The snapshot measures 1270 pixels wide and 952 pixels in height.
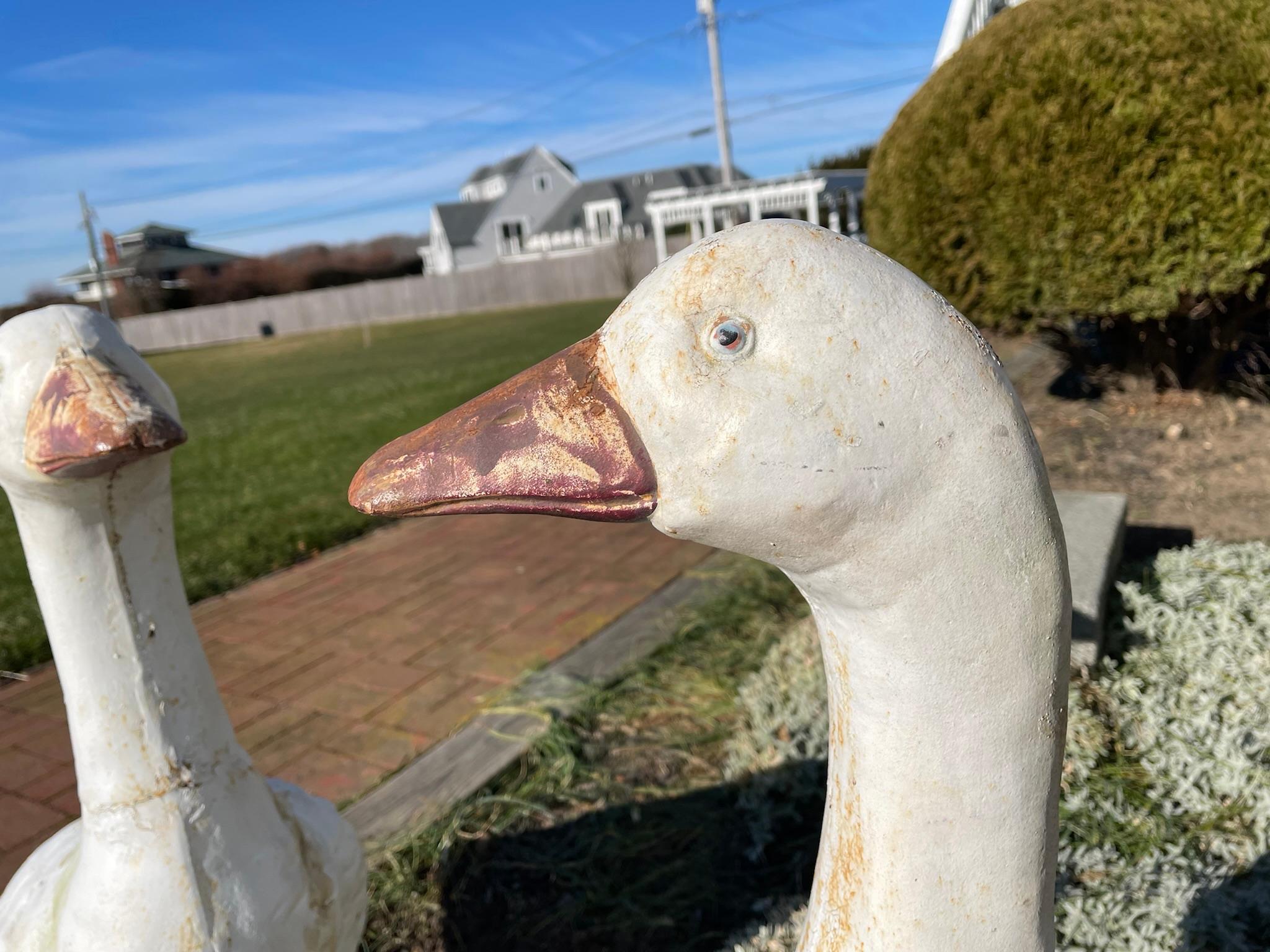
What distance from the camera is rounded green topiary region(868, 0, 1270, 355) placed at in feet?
12.9

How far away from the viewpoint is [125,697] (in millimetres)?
1527

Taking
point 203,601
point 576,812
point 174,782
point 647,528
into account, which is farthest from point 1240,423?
point 203,601

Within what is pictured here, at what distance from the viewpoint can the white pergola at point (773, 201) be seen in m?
17.3

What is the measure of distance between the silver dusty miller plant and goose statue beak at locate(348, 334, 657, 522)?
56.7 inches

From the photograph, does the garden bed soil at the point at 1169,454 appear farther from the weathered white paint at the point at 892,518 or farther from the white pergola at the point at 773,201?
the white pergola at the point at 773,201

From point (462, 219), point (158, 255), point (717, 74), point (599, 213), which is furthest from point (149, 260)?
point (717, 74)

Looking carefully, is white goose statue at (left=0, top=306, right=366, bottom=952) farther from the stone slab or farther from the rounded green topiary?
the rounded green topiary

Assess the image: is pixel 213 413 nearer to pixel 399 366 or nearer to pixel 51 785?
pixel 399 366

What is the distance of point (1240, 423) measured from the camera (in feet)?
16.2

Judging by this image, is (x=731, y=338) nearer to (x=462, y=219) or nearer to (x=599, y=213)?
(x=599, y=213)

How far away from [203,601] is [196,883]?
381cm

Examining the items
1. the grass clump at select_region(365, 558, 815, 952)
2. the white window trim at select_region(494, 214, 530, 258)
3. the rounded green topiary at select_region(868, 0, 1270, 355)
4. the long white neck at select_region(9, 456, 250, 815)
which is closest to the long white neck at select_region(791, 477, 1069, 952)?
the long white neck at select_region(9, 456, 250, 815)

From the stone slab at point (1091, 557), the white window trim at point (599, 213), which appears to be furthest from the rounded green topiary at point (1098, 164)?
the white window trim at point (599, 213)

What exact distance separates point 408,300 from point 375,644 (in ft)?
109
